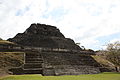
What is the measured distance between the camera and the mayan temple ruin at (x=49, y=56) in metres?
17.5

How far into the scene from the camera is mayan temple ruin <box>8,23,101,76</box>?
17.5 metres

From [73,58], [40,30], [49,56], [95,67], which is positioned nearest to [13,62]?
[49,56]

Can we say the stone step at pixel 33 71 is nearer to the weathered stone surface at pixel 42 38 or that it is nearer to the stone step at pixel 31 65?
the stone step at pixel 31 65

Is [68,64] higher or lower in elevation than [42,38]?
lower

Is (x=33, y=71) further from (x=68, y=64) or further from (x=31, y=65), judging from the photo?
(x=68, y=64)

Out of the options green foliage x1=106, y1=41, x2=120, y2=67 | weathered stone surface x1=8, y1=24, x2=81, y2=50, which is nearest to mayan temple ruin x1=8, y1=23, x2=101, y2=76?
weathered stone surface x1=8, y1=24, x2=81, y2=50

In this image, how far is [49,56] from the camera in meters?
22.0

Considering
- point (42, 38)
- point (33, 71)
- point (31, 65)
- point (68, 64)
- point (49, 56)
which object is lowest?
point (33, 71)

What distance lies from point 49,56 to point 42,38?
7.79 m

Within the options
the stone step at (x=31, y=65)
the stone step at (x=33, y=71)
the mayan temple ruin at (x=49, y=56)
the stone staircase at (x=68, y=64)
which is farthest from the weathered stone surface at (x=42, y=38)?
the stone step at (x=33, y=71)

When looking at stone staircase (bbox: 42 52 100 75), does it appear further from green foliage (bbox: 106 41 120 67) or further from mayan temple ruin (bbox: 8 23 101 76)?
green foliage (bbox: 106 41 120 67)

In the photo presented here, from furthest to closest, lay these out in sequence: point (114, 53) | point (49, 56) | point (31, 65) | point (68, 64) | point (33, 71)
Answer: point (114, 53), point (49, 56), point (68, 64), point (31, 65), point (33, 71)

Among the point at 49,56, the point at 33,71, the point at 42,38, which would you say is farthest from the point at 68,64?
the point at 42,38

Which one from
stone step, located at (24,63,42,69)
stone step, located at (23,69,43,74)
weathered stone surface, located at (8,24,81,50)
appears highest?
weathered stone surface, located at (8,24,81,50)
